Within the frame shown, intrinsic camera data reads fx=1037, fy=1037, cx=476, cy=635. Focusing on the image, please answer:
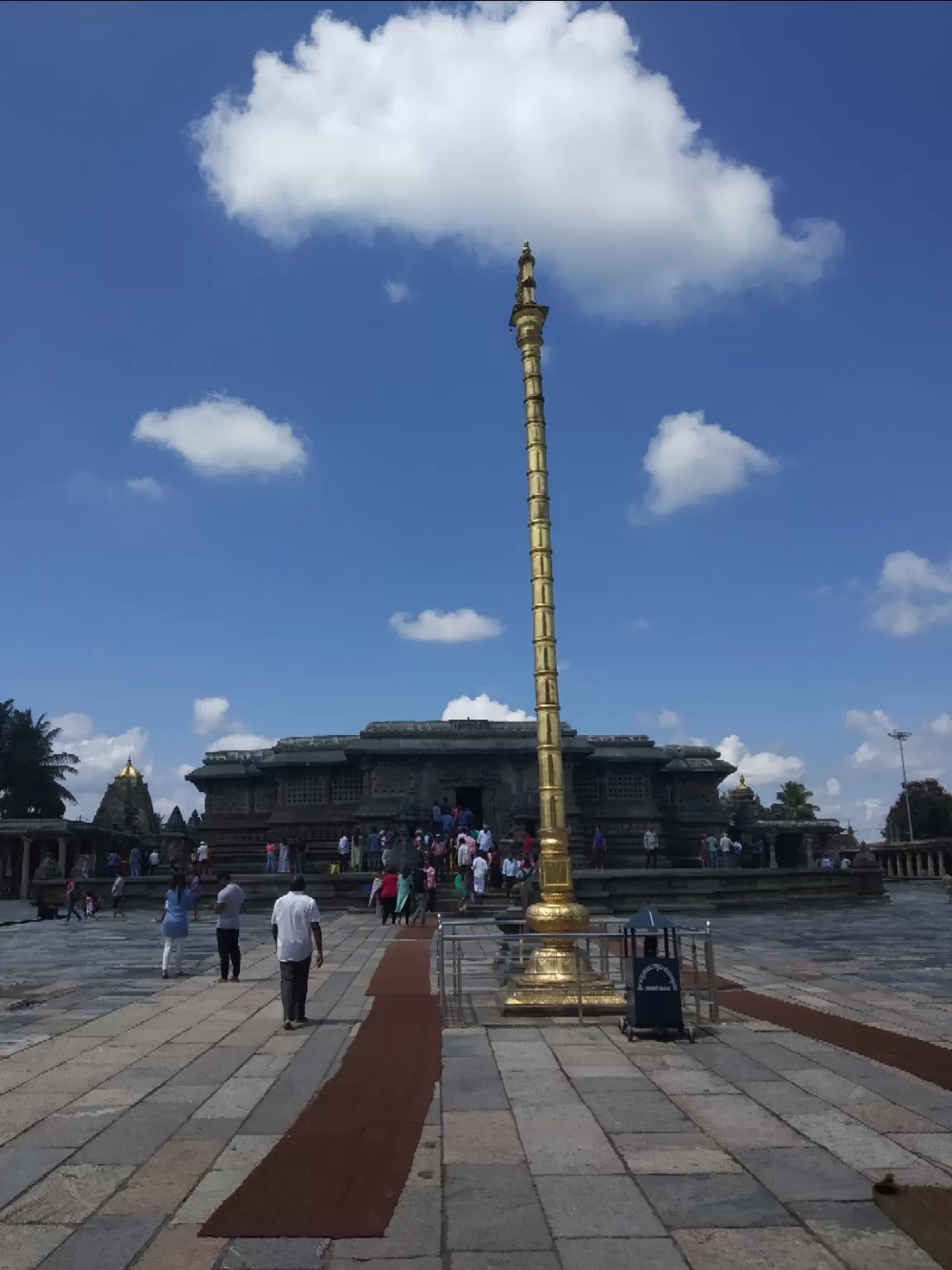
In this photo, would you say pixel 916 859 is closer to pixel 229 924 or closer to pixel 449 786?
pixel 449 786

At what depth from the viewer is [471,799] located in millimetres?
40719

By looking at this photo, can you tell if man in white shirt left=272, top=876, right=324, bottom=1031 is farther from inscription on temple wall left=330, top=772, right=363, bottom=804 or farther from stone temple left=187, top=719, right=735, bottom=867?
inscription on temple wall left=330, top=772, right=363, bottom=804

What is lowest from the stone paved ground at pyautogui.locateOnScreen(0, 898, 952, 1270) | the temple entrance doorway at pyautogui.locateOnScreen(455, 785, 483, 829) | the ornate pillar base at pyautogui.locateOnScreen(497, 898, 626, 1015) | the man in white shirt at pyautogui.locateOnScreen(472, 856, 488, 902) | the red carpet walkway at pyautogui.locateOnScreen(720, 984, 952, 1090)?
the red carpet walkway at pyautogui.locateOnScreen(720, 984, 952, 1090)

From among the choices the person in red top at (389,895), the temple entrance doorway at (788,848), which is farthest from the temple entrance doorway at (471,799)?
the temple entrance doorway at (788,848)

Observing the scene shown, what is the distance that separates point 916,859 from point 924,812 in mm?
17971

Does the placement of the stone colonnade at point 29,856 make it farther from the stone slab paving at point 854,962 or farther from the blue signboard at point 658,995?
the blue signboard at point 658,995

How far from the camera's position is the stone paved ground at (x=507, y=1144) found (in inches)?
173

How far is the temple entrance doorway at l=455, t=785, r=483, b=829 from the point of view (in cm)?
4019

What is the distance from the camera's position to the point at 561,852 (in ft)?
38.6

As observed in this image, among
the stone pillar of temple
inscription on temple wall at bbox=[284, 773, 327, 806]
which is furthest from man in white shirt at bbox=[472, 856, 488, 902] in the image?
the stone pillar of temple

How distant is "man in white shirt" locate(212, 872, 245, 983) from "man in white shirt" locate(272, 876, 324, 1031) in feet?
10.6

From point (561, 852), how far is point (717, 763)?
36265 millimetres

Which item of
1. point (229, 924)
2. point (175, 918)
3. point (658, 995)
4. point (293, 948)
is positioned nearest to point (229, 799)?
point (175, 918)

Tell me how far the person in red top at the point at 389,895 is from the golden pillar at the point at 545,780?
1074 cm
